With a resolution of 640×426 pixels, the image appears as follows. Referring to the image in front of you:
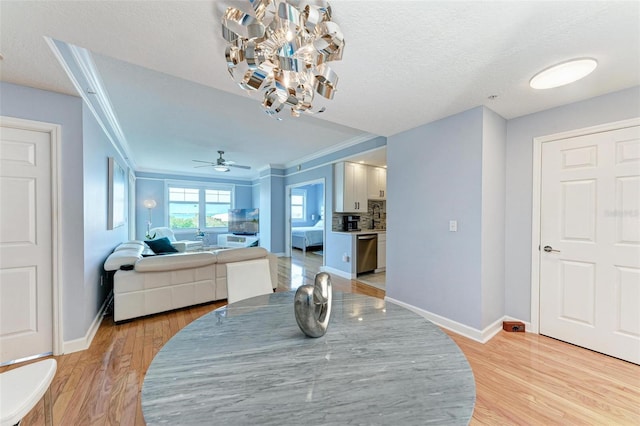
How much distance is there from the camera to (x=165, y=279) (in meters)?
3.03

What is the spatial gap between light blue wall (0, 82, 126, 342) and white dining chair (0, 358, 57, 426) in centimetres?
138

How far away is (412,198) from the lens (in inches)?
122

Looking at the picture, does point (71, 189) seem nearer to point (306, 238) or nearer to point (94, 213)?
point (94, 213)

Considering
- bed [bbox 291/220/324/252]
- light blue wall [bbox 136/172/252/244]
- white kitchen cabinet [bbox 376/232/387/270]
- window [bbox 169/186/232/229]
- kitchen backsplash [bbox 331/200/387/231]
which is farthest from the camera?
window [bbox 169/186/232/229]

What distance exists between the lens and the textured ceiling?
4.32 feet

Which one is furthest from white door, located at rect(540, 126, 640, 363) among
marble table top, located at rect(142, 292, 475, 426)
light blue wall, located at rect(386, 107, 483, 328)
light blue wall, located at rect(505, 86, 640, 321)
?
marble table top, located at rect(142, 292, 475, 426)

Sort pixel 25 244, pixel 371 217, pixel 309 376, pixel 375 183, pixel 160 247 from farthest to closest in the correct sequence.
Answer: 1. pixel 371 217
2. pixel 375 183
3. pixel 160 247
4. pixel 25 244
5. pixel 309 376

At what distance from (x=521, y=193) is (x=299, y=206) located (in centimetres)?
765

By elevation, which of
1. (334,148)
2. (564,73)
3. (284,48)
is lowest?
(284,48)

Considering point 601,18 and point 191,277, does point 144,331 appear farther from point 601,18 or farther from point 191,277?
point 601,18

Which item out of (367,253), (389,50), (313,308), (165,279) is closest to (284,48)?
(389,50)

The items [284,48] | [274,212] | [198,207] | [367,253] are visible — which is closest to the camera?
[284,48]

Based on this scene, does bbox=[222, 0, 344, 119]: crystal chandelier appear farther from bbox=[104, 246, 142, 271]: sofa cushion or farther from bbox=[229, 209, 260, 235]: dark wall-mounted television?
bbox=[229, 209, 260, 235]: dark wall-mounted television

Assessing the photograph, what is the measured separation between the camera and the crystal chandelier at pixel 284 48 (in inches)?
42.8
